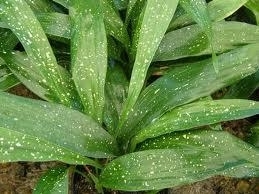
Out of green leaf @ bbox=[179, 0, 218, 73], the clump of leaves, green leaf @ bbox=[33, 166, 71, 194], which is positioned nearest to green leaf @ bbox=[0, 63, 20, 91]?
the clump of leaves

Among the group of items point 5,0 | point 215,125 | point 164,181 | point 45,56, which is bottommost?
point 164,181

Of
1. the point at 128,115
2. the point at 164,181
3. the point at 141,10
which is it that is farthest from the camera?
the point at 141,10

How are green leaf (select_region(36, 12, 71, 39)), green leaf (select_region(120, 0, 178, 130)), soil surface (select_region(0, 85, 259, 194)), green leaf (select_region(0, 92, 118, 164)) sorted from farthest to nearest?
soil surface (select_region(0, 85, 259, 194)), green leaf (select_region(36, 12, 71, 39)), green leaf (select_region(120, 0, 178, 130)), green leaf (select_region(0, 92, 118, 164))

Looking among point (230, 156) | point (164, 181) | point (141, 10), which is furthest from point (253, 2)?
point (164, 181)

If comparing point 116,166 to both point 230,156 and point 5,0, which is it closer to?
point 230,156

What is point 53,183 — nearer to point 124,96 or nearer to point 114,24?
point 124,96

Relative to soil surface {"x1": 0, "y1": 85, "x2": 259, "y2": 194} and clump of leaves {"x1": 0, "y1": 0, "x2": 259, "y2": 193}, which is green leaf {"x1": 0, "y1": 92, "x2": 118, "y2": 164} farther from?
soil surface {"x1": 0, "y1": 85, "x2": 259, "y2": 194}

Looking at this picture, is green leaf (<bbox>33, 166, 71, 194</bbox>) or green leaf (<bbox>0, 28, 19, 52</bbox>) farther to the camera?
green leaf (<bbox>0, 28, 19, 52</bbox>)

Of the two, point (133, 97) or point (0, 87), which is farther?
point (0, 87)

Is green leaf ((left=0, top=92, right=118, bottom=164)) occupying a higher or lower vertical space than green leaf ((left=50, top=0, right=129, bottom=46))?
lower
